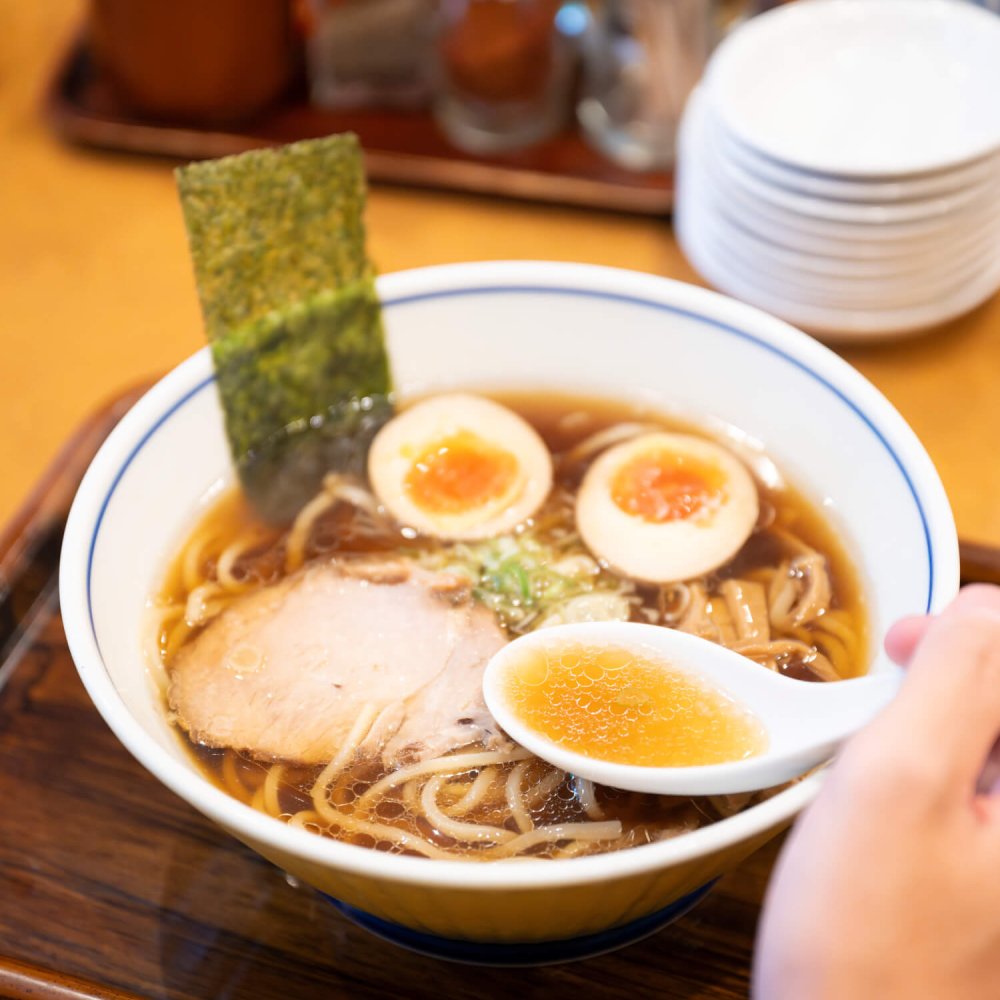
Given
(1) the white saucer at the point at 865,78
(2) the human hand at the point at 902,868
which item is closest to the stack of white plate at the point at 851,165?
(1) the white saucer at the point at 865,78

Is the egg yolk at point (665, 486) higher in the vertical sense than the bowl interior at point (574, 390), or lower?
lower

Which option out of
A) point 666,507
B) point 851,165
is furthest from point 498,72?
point 666,507

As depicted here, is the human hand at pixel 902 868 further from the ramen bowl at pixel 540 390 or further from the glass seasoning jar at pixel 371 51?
the glass seasoning jar at pixel 371 51

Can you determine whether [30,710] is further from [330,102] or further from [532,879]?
[330,102]

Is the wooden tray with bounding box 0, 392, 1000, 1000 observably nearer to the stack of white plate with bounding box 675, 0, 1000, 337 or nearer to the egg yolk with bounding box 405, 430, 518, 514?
the egg yolk with bounding box 405, 430, 518, 514

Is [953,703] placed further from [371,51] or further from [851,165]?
[371,51]

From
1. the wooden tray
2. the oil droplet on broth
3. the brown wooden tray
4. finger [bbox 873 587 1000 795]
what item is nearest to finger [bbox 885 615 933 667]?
finger [bbox 873 587 1000 795]
